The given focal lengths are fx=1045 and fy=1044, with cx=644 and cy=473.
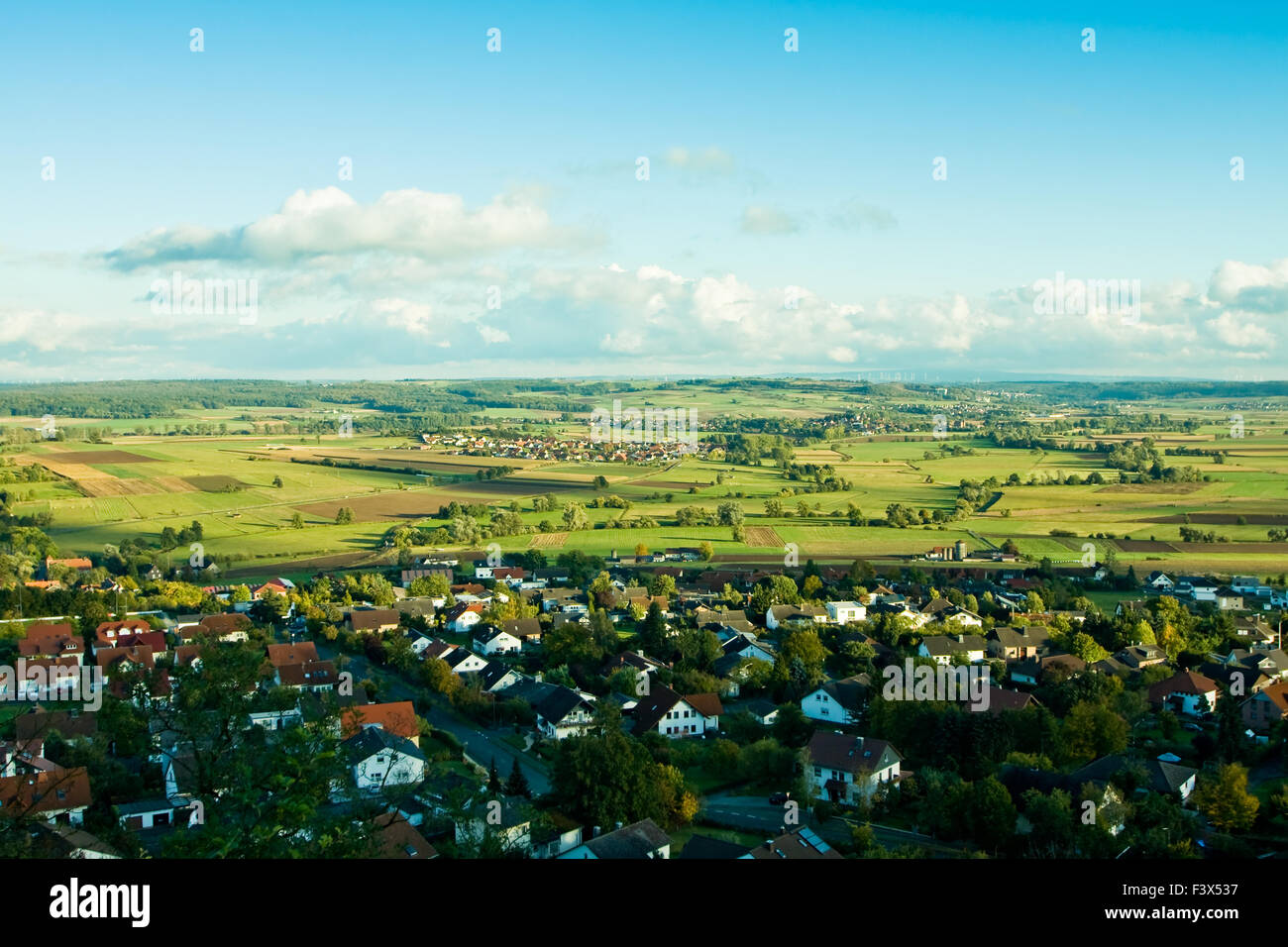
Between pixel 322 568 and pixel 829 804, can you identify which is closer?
pixel 829 804

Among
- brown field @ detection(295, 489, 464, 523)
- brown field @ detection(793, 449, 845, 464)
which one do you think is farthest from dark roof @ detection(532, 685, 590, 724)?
brown field @ detection(793, 449, 845, 464)

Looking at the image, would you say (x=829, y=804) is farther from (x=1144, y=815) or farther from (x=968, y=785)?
(x=1144, y=815)

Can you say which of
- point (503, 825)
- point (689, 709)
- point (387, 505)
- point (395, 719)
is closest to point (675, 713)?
point (689, 709)

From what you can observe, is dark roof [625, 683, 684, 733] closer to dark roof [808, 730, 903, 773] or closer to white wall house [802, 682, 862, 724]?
white wall house [802, 682, 862, 724]

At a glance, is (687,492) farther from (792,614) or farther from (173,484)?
(173,484)

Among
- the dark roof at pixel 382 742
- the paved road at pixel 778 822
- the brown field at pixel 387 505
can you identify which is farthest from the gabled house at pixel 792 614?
the brown field at pixel 387 505

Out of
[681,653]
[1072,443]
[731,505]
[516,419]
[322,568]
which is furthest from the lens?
[516,419]
